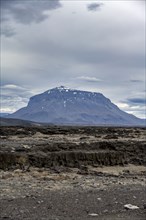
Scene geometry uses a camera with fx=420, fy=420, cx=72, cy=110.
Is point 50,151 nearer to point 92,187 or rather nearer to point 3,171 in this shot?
point 3,171

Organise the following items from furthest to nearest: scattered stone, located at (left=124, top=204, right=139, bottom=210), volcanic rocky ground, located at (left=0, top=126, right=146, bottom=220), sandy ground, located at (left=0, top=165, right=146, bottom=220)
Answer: scattered stone, located at (left=124, top=204, right=139, bottom=210) < volcanic rocky ground, located at (left=0, top=126, right=146, bottom=220) < sandy ground, located at (left=0, top=165, right=146, bottom=220)

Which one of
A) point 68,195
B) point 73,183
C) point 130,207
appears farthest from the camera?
point 73,183

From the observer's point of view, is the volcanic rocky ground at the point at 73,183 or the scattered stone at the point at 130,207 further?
the scattered stone at the point at 130,207

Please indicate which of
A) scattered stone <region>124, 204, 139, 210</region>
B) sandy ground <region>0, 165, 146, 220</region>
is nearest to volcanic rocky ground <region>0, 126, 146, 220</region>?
sandy ground <region>0, 165, 146, 220</region>

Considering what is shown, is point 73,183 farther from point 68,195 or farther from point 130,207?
point 130,207

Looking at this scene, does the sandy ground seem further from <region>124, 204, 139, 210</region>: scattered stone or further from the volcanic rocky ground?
<region>124, 204, 139, 210</region>: scattered stone

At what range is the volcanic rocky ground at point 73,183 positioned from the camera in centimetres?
1447

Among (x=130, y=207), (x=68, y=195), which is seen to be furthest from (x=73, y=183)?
(x=130, y=207)

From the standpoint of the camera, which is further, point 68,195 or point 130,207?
point 68,195

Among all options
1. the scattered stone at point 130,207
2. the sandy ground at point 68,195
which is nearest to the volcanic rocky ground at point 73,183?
the sandy ground at point 68,195

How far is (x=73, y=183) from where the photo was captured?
21.8m

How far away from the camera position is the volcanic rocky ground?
14.5 metres

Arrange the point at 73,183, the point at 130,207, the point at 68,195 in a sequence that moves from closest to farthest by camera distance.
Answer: the point at 130,207
the point at 68,195
the point at 73,183

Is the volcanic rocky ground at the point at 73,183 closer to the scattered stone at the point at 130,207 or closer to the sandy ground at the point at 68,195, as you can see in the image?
the sandy ground at the point at 68,195
